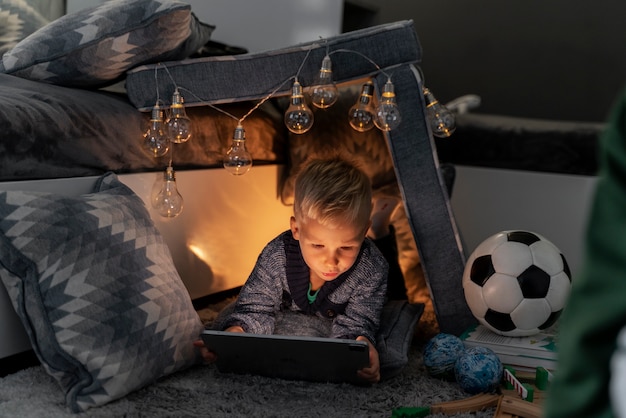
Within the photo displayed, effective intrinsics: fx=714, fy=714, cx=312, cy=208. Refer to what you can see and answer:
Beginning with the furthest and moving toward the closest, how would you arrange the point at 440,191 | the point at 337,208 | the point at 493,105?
the point at 493,105 → the point at 440,191 → the point at 337,208

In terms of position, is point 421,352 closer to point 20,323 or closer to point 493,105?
point 20,323

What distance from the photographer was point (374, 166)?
202 centimetres

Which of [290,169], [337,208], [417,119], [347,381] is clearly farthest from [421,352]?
[290,169]

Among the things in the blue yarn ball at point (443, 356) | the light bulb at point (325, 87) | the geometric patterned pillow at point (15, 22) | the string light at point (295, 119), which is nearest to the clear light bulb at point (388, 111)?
the string light at point (295, 119)

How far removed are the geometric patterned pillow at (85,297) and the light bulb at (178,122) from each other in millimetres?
258

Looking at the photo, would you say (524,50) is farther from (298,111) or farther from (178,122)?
(178,122)

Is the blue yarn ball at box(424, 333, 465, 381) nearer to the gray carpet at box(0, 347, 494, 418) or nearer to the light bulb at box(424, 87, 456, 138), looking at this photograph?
the gray carpet at box(0, 347, 494, 418)

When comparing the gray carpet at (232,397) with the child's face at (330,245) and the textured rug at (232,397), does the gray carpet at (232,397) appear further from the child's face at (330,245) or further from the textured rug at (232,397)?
the child's face at (330,245)

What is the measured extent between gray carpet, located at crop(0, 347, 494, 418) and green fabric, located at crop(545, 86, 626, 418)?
930 mm

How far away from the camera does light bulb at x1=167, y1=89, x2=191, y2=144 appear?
1573 millimetres

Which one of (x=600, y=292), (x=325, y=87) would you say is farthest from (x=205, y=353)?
(x=600, y=292)

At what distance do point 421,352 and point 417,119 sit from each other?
0.54 meters

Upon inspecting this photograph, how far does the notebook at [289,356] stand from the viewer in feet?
4.28

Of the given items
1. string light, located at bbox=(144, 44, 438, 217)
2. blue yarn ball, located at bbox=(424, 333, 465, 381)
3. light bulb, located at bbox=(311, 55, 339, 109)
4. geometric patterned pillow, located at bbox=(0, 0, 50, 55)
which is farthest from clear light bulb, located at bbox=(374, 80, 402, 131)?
geometric patterned pillow, located at bbox=(0, 0, 50, 55)
